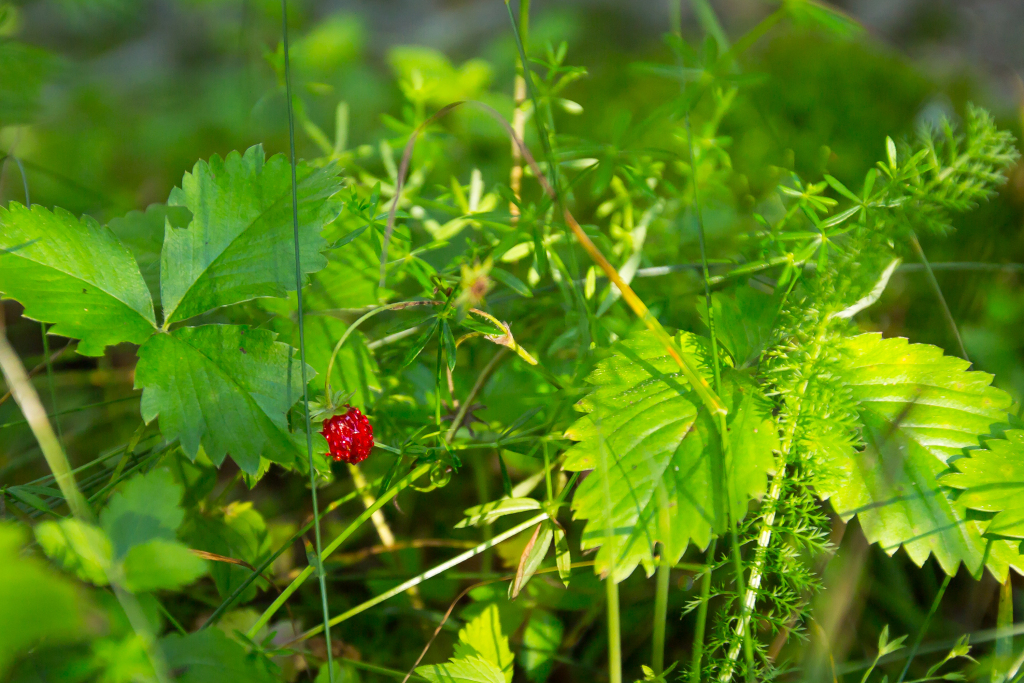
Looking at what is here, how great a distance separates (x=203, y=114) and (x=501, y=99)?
1336 mm

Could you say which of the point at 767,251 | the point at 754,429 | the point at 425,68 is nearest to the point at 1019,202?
the point at 767,251

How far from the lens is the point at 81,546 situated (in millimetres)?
700

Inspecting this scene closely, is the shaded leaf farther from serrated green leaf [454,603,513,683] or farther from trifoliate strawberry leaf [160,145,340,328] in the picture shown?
trifoliate strawberry leaf [160,145,340,328]

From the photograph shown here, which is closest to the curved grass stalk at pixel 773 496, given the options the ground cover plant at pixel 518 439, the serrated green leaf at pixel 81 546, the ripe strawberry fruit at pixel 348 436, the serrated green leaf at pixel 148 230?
the ground cover plant at pixel 518 439

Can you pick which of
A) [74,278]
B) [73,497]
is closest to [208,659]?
[73,497]

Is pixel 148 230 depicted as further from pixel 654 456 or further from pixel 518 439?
pixel 654 456

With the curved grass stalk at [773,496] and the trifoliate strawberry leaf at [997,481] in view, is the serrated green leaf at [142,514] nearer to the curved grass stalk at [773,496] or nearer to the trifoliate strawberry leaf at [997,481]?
the curved grass stalk at [773,496]

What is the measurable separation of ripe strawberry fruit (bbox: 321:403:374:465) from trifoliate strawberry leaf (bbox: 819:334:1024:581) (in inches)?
25.2

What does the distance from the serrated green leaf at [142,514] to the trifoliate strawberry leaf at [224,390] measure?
139 mm

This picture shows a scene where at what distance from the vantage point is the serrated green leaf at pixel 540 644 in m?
1.01

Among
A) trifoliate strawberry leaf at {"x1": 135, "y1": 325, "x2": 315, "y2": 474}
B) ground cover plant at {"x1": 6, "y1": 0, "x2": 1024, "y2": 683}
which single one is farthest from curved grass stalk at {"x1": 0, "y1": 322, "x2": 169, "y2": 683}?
trifoliate strawberry leaf at {"x1": 135, "y1": 325, "x2": 315, "y2": 474}

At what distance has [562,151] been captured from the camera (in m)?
Result: 1.10

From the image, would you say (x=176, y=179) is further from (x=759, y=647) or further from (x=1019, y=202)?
(x=1019, y=202)

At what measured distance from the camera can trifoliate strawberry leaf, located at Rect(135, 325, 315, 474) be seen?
0.91 metres
